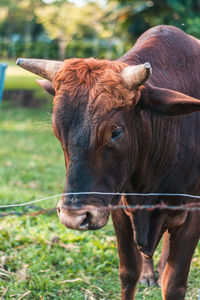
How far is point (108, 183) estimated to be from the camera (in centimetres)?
260

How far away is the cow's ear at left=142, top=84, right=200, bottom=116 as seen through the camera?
2574 mm

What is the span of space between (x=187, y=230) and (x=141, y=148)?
2.43 ft

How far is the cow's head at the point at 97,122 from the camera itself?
97.4 inches

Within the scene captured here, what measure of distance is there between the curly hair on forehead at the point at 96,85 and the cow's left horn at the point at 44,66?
0.40 ft

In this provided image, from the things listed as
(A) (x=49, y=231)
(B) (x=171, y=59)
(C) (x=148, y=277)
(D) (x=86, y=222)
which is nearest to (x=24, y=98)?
(A) (x=49, y=231)

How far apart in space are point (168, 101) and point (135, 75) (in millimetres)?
253

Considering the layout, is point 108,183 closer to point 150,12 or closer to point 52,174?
point 52,174

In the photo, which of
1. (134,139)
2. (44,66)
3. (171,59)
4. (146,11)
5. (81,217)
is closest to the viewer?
(81,217)

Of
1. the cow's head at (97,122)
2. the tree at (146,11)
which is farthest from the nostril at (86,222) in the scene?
the tree at (146,11)

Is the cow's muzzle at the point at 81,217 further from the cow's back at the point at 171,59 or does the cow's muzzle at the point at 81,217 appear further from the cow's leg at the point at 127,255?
the cow's back at the point at 171,59

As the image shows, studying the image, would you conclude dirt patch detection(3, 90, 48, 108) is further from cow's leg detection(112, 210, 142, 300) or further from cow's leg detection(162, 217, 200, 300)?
cow's leg detection(162, 217, 200, 300)

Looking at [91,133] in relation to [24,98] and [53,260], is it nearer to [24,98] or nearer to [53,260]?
[53,260]

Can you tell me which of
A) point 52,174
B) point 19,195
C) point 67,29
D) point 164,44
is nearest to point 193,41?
point 164,44

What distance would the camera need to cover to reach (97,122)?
2475 mm
